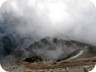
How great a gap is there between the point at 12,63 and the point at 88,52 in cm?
81

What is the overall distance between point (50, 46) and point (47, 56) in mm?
111

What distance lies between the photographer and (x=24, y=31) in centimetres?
324

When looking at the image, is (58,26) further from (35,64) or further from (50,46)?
(35,64)

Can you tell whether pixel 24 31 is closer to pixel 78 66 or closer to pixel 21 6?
pixel 21 6

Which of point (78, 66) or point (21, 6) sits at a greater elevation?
point (21, 6)

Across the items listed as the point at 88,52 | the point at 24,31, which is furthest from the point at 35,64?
the point at 88,52

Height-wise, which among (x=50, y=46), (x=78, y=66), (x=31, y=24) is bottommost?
(x=78, y=66)

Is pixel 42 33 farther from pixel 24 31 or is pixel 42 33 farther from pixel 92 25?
pixel 92 25

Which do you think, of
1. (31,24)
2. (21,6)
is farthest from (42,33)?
(21,6)

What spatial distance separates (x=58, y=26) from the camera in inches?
128

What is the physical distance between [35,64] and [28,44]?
0.73ft

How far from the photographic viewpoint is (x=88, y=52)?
10.6ft

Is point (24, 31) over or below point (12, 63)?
over

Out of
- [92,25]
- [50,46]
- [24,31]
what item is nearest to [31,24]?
[24,31]
